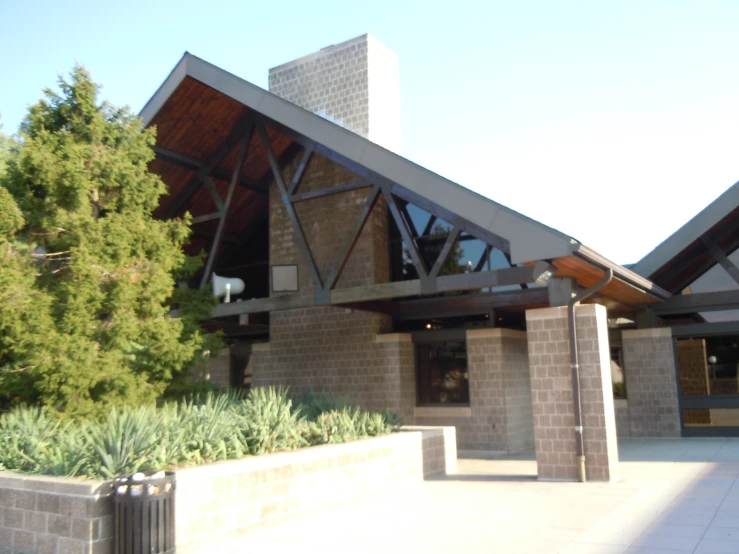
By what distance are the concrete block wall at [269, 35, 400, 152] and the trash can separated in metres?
14.3

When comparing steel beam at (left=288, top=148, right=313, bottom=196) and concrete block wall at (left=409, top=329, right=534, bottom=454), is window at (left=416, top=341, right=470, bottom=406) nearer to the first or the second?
concrete block wall at (left=409, top=329, right=534, bottom=454)

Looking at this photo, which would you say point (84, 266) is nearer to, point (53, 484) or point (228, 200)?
point (53, 484)

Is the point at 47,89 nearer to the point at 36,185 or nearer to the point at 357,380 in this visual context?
the point at 36,185

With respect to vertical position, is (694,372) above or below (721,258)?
below

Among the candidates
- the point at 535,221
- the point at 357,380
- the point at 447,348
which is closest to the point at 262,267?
the point at 357,380

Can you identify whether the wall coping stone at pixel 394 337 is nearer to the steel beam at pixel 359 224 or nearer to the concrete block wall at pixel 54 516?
the steel beam at pixel 359 224

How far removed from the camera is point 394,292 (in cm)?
1165

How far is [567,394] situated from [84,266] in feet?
23.7

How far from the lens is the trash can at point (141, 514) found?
19.0ft

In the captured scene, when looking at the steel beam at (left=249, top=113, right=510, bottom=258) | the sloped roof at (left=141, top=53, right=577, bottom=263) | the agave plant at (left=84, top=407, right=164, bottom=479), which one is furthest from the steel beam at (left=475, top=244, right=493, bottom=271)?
the agave plant at (left=84, top=407, right=164, bottom=479)

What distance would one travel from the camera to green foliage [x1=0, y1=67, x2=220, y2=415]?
9375 mm

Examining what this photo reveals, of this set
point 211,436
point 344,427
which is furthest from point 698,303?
point 211,436

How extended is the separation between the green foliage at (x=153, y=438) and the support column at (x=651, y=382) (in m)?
7.78

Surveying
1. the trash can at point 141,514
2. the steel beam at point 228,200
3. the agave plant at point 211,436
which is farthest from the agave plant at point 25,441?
the steel beam at point 228,200
